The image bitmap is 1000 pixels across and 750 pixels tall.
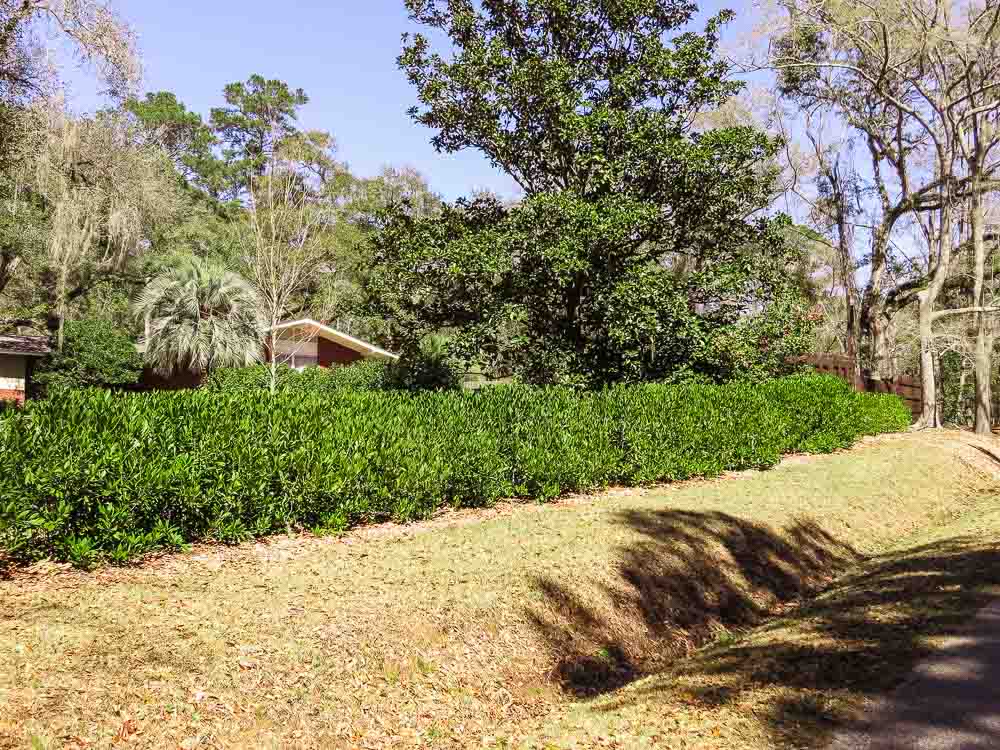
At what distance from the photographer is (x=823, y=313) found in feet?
112

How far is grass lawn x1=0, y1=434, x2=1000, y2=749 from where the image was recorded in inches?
168

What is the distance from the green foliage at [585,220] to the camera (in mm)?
12055

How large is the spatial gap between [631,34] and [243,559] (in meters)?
11.4

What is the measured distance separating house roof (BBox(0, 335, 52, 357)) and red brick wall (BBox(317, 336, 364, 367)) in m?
10.8

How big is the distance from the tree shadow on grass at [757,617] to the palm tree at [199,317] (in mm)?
23258

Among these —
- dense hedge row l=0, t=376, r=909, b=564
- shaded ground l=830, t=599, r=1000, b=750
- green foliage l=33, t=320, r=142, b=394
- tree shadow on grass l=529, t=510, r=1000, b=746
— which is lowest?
tree shadow on grass l=529, t=510, r=1000, b=746

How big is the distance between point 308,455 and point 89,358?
85.1ft

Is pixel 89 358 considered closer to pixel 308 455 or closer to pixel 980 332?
pixel 308 455

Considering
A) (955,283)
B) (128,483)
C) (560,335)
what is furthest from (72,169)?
(955,283)

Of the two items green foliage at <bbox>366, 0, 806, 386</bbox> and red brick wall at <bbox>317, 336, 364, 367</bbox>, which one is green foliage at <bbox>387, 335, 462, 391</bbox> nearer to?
green foliage at <bbox>366, 0, 806, 386</bbox>

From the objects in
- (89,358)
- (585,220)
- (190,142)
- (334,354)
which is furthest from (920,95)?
(190,142)

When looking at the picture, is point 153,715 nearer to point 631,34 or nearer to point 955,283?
point 631,34

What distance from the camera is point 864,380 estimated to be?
25.8 m

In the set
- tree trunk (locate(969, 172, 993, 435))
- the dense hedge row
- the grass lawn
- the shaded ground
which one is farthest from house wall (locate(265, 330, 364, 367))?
the shaded ground
